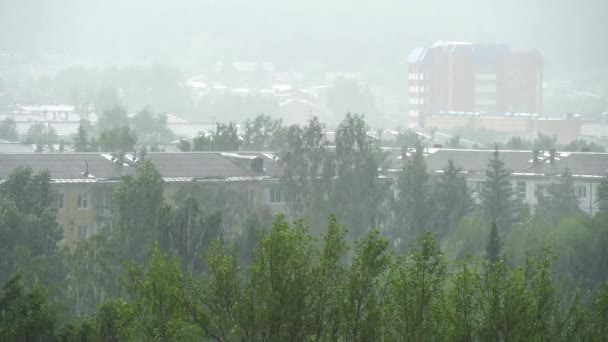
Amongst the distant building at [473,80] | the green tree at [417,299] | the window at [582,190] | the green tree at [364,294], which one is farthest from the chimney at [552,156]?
the distant building at [473,80]

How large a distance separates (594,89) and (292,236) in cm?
11345

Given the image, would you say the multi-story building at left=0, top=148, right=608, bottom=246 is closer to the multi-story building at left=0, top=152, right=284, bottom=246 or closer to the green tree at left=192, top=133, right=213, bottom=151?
the multi-story building at left=0, top=152, right=284, bottom=246

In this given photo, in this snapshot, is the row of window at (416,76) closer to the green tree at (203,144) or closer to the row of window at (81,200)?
the green tree at (203,144)

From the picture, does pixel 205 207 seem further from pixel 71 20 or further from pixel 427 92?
Result: pixel 71 20

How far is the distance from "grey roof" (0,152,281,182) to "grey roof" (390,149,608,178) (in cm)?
576

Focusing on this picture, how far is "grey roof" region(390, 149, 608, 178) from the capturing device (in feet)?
127

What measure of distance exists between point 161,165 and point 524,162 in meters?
11.0

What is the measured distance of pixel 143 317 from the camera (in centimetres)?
1445

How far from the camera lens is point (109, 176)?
31812 mm

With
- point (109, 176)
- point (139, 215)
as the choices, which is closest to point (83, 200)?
point (109, 176)

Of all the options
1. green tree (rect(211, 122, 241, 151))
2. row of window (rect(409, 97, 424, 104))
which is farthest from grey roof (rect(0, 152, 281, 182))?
row of window (rect(409, 97, 424, 104))

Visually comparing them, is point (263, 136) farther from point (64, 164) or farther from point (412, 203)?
point (412, 203)

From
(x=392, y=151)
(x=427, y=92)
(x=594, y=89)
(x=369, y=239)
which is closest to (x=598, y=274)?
(x=369, y=239)

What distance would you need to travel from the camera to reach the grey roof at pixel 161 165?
32125mm
